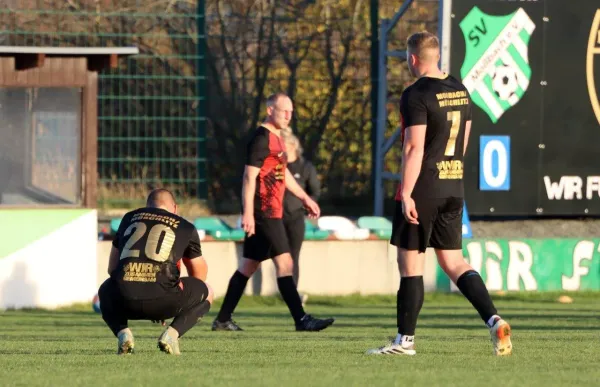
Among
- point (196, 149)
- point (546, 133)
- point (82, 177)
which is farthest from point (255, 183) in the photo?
point (546, 133)

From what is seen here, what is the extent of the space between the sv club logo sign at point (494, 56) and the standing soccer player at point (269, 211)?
5258 millimetres

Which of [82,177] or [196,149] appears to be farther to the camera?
[196,149]

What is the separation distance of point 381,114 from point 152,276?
8433 mm

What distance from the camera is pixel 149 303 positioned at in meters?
8.97

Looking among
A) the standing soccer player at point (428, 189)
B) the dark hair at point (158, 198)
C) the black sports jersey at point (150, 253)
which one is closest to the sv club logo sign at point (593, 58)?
the standing soccer player at point (428, 189)

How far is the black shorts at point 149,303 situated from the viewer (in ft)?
29.3

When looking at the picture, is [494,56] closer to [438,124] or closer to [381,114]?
[381,114]

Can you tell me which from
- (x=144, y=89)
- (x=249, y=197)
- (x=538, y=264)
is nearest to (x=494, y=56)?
(x=538, y=264)

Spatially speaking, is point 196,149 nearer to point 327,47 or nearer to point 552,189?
point 327,47

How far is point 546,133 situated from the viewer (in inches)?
664

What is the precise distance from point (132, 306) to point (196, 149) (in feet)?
25.3

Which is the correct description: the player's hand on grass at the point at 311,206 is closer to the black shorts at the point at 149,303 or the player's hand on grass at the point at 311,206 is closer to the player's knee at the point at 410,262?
the black shorts at the point at 149,303

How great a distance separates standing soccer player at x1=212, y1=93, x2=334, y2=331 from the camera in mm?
11468

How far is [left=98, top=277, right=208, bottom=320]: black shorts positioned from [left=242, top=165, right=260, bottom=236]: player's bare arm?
81.5 inches
